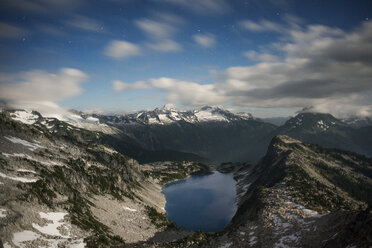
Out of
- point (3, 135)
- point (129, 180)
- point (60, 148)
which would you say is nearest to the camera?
point (3, 135)

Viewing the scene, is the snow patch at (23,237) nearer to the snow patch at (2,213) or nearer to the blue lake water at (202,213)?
the snow patch at (2,213)

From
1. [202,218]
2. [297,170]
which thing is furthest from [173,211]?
[297,170]

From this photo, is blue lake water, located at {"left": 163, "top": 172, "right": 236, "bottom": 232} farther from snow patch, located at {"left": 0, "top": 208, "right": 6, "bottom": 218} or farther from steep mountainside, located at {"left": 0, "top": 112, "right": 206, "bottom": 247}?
snow patch, located at {"left": 0, "top": 208, "right": 6, "bottom": 218}

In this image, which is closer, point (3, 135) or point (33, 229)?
point (33, 229)

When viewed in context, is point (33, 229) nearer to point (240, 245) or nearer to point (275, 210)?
point (240, 245)

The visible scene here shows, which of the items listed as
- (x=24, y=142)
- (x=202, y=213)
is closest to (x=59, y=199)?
(x=24, y=142)

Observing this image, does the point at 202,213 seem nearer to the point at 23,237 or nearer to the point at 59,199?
the point at 59,199

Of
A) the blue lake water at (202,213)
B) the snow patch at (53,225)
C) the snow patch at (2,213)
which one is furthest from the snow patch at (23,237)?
the blue lake water at (202,213)

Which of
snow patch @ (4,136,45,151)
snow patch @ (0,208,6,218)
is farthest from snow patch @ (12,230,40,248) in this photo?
snow patch @ (4,136,45,151)
